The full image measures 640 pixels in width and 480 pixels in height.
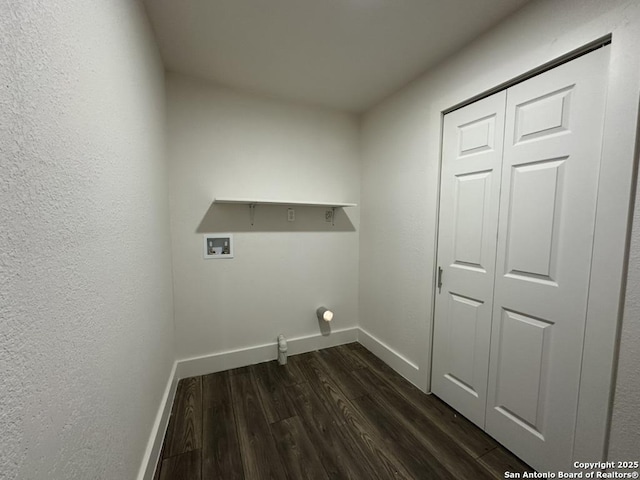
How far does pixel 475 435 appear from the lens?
1.53 m

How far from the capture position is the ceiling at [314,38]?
4.29 ft

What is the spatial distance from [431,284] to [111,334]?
6.01 ft

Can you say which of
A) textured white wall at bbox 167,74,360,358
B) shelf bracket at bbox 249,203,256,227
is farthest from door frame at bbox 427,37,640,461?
shelf bracket at bbox 249,203,256,227

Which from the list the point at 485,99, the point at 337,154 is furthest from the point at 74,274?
the point at 337,154

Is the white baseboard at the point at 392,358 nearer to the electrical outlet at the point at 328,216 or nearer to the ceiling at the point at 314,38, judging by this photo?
the electrical outlet at the point at 328,216

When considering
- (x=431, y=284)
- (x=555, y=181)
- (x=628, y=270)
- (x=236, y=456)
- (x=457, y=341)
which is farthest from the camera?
(x=431, y=284)

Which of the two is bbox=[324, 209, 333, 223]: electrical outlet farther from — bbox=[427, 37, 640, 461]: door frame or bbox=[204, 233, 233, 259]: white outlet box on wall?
bbox=[427, 37, 640, 461]: door frame

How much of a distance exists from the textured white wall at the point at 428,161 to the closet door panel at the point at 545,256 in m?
0.11

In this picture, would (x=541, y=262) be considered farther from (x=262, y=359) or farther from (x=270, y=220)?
(x=262, y=359)

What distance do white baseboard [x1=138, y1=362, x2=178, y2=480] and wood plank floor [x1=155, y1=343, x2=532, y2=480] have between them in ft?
0.21

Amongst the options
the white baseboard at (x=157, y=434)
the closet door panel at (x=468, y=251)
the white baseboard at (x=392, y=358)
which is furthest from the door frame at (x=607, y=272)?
the white baseboard at (x=157, y=434)

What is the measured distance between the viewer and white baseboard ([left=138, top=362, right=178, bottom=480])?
1.16 metres

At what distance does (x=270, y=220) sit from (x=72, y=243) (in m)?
1.63

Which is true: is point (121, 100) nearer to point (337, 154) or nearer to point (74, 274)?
point (74, 274)
